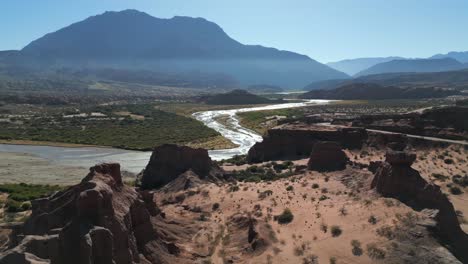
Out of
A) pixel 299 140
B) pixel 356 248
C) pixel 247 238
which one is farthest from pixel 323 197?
pixel 299 140

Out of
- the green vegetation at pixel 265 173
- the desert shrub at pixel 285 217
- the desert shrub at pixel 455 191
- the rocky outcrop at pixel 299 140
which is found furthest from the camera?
the rocky outcrop at pixel 299 140

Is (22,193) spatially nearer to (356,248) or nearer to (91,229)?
(91,229)

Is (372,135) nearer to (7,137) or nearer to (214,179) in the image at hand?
(214,179)

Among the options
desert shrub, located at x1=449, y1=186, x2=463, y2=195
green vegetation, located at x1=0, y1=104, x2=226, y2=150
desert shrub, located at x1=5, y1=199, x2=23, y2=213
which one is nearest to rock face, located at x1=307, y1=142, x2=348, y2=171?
desert shrub, located at x1=449, y1=186, x2=463, y2=195

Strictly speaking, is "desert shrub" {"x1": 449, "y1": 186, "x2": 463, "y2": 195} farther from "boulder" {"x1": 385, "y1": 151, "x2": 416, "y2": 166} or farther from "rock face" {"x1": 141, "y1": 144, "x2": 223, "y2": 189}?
"rock face" {"x1": 141, "y1": 144, "x2": 223, "y2": 189}

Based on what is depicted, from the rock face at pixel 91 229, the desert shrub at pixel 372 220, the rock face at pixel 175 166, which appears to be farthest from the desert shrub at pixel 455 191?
the rock face at pixel 91 229

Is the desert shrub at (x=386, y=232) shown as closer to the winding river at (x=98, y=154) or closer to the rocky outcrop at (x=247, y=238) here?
the rocky outcrop at (x=247, y=238)
